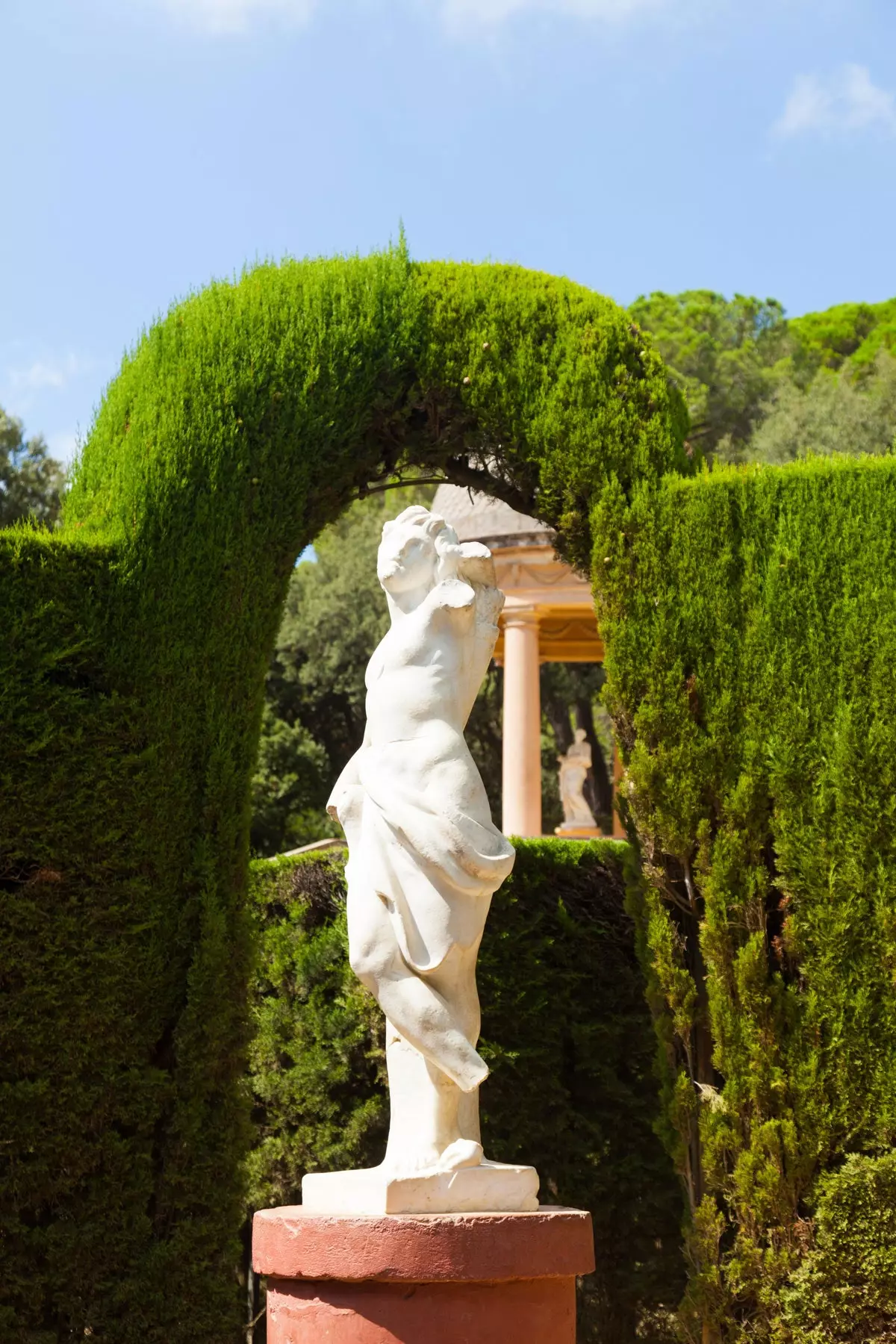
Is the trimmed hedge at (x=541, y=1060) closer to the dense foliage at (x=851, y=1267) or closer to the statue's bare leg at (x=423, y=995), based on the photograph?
the dense foliage at (x=851, y=1267)

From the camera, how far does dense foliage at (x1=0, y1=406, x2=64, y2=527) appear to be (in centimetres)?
2614

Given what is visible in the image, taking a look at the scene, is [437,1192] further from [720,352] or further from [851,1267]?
[720,352]

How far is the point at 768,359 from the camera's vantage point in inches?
1571

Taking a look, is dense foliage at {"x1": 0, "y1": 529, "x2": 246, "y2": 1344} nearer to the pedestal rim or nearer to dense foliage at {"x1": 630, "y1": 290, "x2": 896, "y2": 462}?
the pedestal rim

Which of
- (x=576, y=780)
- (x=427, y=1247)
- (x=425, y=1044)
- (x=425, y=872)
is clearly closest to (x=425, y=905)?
(x=425, y=872)

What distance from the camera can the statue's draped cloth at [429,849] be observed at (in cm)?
594

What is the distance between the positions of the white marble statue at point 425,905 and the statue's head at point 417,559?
12 cm

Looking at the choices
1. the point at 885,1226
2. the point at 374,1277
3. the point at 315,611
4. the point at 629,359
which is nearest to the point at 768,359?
the point at 315,611

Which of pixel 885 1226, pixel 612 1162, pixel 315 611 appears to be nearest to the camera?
pixel 885 1226

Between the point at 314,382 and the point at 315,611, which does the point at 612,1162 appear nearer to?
the point at 314,382

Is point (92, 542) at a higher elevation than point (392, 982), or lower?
higher

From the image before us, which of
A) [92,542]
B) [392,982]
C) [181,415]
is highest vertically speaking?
[181,415]

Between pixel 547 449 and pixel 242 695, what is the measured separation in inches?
105

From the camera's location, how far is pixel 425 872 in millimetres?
5992
